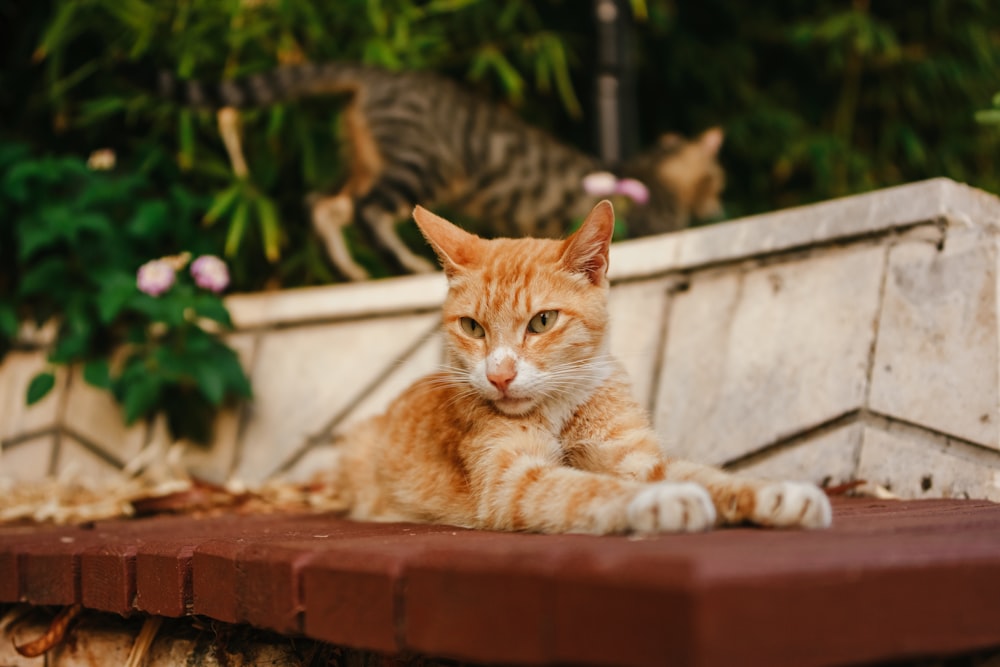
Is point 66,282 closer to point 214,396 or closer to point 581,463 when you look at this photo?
point 214,396

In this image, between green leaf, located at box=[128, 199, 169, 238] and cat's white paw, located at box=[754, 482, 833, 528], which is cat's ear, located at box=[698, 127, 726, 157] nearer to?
green leaf, located at box=[128, 199, 169, 238]

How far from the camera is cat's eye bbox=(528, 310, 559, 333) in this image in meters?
1.97

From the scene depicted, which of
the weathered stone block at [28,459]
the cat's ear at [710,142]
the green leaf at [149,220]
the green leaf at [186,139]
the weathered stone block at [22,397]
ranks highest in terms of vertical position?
the cat's ear at [710,142]

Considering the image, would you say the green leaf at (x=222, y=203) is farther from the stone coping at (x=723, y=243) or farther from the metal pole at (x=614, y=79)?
the metal pole at (x=614, y=79)

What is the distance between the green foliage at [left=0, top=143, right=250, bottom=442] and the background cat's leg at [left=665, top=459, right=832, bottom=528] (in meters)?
2.34

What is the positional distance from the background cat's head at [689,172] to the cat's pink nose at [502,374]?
3.33 metres

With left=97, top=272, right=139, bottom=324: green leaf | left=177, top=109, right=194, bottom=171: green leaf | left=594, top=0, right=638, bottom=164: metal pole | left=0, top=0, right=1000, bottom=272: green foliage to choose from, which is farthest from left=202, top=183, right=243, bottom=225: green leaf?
left=594, top=0, right=638, bottom=164: metal pole

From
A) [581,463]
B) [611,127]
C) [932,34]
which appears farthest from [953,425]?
[932,34]

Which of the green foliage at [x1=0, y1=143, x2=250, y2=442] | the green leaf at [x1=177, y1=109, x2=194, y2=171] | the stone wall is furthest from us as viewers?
the green leaf at [x1=177, y1=109, x2=194, y2=171]

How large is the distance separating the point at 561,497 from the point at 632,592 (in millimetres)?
646

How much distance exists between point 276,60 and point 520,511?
3.80 meters

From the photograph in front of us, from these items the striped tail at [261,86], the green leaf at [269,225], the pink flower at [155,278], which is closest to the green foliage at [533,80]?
the green leaf at [269,225]

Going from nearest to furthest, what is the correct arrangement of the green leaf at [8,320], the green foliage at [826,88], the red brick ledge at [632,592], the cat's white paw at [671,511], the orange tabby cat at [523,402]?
the red brick ledge at [632,592] < the cat's white paw at [671,511] < the orange tabby cat at [523,402] < the green leaf at [8,320] < the green foliage at [826,88]

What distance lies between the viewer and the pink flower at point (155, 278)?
3400mm
